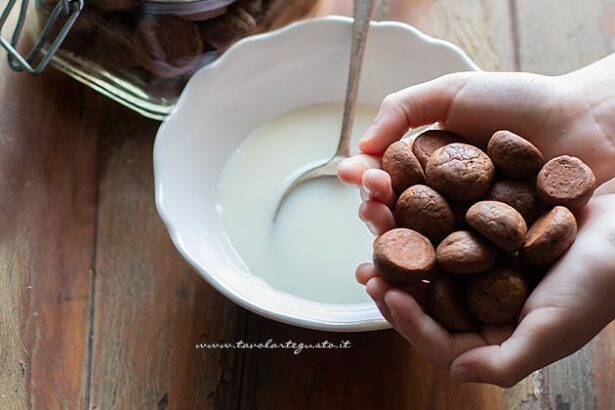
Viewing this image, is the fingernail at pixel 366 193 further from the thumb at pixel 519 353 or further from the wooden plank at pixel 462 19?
the wooden plank at pixel 462 19

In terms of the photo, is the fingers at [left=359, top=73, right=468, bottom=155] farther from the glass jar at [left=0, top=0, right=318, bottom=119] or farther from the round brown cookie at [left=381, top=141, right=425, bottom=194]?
the glass jar at [left=0, top=0, right=318, bottom=119]

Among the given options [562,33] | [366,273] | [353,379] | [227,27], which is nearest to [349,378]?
[353,379]

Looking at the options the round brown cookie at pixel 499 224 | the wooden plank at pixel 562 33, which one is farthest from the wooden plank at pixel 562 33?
the round brown cookie at pixel 499 224

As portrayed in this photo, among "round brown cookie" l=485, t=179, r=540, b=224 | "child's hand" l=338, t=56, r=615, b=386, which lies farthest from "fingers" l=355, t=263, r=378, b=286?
"round brown cookie" l=485, t=179, r=540, b=224

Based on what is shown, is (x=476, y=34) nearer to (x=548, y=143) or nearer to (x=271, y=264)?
(x=548, y=143)

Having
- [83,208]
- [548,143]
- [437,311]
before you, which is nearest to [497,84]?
[548,143]
